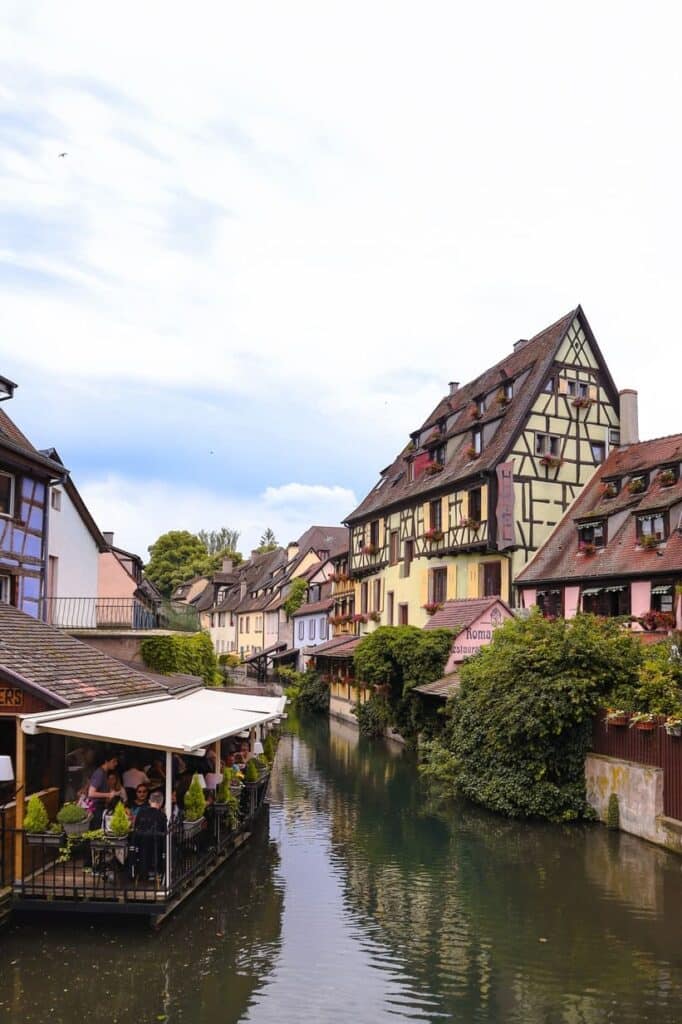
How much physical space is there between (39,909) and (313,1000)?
3.71 metres

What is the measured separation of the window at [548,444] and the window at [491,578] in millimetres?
4732

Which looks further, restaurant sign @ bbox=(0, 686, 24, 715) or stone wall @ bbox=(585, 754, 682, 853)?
stone wall @ bbox=(585, 754, 682, 853)

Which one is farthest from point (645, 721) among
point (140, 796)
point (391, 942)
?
point (140, 796)

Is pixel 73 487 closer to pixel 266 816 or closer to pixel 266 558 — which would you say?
pixel 266 816

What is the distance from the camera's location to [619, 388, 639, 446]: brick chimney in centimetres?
3481

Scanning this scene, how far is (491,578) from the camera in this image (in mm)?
33156

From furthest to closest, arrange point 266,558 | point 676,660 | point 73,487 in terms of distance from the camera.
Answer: point 266,558, point 73,487, point 676,660

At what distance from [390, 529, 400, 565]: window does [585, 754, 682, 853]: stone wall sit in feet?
73.5

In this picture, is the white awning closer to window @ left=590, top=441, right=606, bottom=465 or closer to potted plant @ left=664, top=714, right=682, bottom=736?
potted plant @ left=664, top=714, right=682, bottom=736

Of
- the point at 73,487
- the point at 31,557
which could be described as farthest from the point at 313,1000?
the point at 73,487

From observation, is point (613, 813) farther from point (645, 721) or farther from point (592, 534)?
point (592, 534)

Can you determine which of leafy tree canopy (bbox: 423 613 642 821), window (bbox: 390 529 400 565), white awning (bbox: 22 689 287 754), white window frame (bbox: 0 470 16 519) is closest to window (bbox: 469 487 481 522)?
window (bbox: 390 529 400 565)

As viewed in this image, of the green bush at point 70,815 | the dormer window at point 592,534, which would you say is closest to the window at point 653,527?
the dormer window at point 592,534

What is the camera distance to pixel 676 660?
1675 cm
